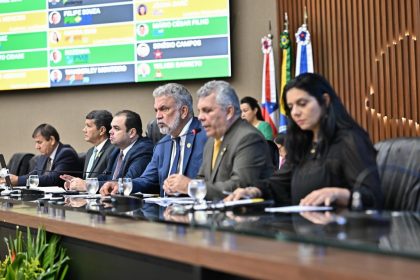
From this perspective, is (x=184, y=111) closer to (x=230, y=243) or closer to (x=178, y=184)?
(x=178, y=184)

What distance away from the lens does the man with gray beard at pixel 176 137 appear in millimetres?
4398

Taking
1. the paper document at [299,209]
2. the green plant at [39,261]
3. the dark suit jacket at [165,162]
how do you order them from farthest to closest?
the dark suit jacket at [165,162], the green plant at [39,261], the paper document at [299,209]

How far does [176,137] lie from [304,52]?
2.65 metres

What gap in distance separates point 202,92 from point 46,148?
11.1 feet

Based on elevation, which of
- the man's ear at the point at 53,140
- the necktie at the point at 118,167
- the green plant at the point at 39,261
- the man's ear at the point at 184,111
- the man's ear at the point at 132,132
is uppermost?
the man's ear at the point at 184,111

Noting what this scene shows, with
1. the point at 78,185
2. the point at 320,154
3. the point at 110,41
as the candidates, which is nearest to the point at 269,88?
the point at 110,41

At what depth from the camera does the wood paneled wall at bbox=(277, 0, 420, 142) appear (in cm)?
622

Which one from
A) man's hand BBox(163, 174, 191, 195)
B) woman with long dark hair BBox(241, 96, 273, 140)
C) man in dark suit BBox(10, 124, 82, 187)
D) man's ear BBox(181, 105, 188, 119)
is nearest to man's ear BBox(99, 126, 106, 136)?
man in dark suit BBox(10, 124, 82, 187)

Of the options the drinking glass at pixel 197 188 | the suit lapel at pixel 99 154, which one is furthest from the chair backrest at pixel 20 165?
the drinking glass at pixel 197 188

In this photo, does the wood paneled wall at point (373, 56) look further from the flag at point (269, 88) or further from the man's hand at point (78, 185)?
the man's hand at point (78, 185)

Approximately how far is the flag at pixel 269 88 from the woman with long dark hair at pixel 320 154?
3680 mm

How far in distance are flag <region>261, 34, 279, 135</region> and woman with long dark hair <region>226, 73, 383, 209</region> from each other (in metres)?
3.68

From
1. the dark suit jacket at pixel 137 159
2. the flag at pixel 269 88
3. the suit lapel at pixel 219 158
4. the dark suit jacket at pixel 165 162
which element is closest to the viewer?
the suit lapel at pixel 219 158

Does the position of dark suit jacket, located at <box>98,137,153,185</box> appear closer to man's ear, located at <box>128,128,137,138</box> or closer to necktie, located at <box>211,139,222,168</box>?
man's ear, located at <box>128,128,137,138</box>
